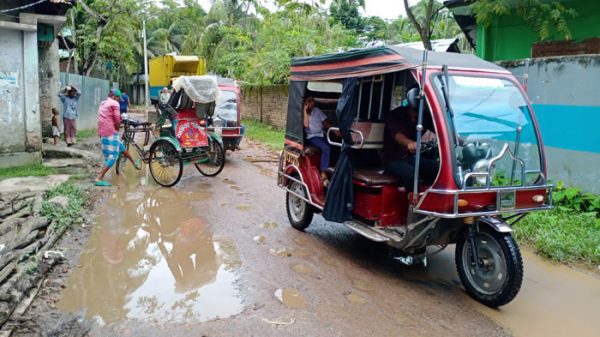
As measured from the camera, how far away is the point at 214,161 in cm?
1065

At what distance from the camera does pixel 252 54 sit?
2489 centimetres

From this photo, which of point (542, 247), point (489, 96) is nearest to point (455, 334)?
point (489, 96)

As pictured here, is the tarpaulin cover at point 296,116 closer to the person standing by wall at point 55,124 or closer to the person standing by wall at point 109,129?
the person standing by wall at point 109,129

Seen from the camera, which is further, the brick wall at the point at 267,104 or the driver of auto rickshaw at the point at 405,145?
the brick wall at the point at 267,104

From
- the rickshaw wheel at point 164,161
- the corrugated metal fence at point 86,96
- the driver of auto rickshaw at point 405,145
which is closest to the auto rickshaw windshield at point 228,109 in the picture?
the rickshaw wheel at point 164,161

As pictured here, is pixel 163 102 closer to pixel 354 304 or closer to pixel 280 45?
pixel 354 304

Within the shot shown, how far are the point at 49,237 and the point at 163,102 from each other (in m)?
5.76

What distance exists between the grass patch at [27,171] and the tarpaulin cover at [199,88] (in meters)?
3.05

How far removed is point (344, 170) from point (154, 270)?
236 cm

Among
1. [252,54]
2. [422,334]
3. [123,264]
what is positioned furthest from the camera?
[252,54]

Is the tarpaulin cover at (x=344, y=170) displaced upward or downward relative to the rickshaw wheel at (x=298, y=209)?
upward

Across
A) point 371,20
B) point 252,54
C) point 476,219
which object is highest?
point 371,20

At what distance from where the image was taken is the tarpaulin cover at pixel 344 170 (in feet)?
17.5

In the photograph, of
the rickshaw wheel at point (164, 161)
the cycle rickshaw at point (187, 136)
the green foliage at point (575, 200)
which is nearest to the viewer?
the green foliage at point (575, 200)
